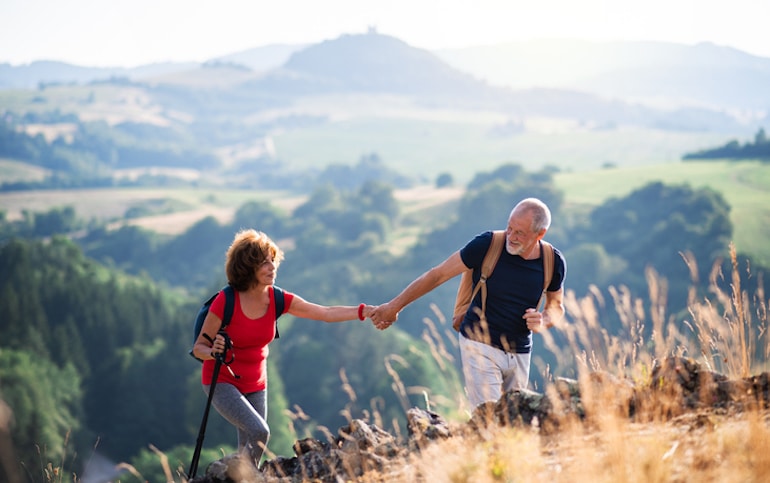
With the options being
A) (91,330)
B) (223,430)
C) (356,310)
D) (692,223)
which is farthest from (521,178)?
(356,310)

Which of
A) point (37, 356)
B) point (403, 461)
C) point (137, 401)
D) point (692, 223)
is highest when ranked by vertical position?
point (403, 461)

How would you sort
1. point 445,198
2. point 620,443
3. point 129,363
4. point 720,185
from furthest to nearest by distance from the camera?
point 445,198, point 720,185, point 129,363, point 620,443

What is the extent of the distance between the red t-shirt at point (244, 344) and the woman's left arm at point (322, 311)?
213 millimetres

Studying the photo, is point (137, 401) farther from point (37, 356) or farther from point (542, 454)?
point (542, 454)

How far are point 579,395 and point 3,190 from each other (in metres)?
180

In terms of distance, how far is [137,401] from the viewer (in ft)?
198

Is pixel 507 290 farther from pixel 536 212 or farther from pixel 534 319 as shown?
pixel 536 212

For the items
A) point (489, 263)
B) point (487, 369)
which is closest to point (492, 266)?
point (489, 263)

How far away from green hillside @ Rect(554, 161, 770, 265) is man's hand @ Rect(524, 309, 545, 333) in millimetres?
75002

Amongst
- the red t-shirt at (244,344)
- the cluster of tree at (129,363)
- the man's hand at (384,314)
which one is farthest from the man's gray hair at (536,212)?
the cluster of tree at (129,363)

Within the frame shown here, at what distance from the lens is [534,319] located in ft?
17.1

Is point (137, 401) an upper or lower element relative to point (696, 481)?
lower

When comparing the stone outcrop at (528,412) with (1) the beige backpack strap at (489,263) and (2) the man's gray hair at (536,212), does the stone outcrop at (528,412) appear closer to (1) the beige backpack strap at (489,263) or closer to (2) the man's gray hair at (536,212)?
(1) the beige backpack strap at (489,263)

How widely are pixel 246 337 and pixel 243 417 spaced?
48 cm
